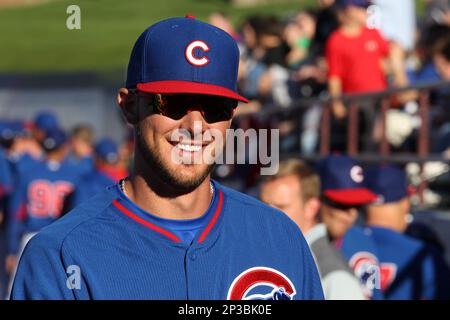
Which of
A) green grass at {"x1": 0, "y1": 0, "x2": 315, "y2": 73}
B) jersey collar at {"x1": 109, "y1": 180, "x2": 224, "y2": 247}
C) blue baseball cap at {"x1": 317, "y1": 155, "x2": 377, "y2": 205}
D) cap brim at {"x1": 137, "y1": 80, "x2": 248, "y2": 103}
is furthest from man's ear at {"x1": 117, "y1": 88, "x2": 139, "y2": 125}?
green grass at {"x1": 0, "y1": 0, "x2": 315, "y2": 73}

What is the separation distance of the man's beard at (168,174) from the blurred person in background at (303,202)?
5.78 ft

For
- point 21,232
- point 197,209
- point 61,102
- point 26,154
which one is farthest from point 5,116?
point 197,209

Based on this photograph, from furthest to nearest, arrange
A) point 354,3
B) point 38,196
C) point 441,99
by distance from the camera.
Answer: point 38,196, point 354,3, point 441,99

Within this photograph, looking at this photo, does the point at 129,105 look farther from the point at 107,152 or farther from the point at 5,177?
the point at 5,177

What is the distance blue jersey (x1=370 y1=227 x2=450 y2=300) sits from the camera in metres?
6.19

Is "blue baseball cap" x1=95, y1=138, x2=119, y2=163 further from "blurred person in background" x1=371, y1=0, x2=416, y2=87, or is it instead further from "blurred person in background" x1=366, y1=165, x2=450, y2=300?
"blurred person in background" x1=366, y1=165, x2=450, y2=300

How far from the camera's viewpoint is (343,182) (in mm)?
6086

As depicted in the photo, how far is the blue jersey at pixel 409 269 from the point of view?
244 inches

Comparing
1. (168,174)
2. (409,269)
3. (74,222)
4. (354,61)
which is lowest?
(409,269)

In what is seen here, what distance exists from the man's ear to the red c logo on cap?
0.22 m

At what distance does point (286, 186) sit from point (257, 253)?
7.87ft

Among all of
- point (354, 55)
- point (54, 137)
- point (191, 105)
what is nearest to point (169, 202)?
point (191, 105)

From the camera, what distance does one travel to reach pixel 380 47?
9.64 metres

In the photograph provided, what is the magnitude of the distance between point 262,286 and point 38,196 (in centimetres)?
726
